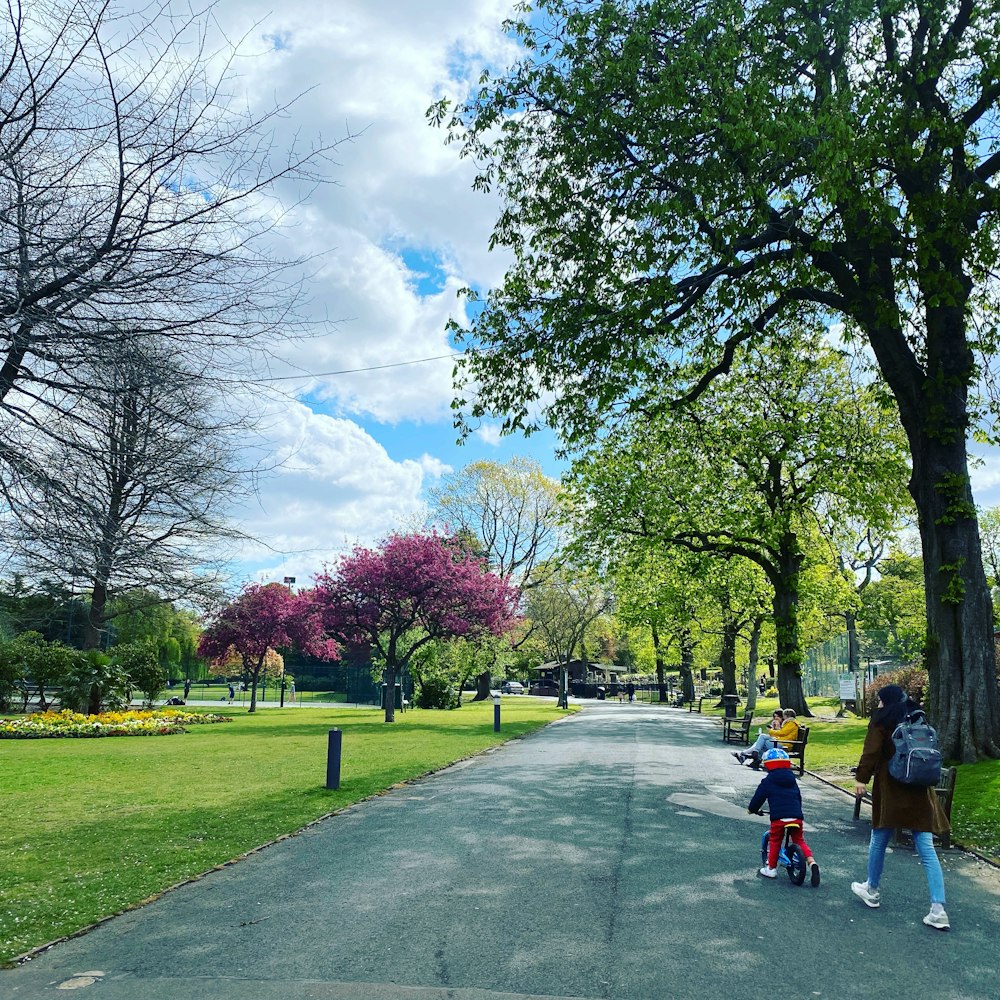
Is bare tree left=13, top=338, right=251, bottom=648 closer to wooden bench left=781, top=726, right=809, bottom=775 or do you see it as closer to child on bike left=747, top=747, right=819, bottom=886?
child on bike left=747, top=747, right=819, bottom=886

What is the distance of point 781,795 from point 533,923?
8.74 ft

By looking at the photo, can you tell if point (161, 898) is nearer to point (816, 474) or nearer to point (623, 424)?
point (623, 424)

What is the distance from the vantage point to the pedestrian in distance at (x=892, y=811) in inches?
239

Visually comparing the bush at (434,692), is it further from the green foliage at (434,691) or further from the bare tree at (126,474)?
the bare tree at (126,474)

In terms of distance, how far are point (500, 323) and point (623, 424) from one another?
5605 mm

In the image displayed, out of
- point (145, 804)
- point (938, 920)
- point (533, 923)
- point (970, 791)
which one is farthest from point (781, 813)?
point (145, 804)

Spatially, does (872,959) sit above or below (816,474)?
below

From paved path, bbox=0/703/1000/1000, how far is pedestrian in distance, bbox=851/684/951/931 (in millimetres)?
181

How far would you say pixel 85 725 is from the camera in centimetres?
2269

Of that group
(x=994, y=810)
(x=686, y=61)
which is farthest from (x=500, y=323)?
(x=994, y=810)

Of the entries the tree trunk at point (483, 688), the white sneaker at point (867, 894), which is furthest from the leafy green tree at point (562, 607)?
the white sneaker at point (867, 894)

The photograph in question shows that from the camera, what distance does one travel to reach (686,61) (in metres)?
11.1

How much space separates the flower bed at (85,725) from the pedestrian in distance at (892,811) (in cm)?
2101

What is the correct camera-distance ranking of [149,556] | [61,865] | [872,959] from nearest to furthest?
[872,959] → [149,556] → [61,865]
